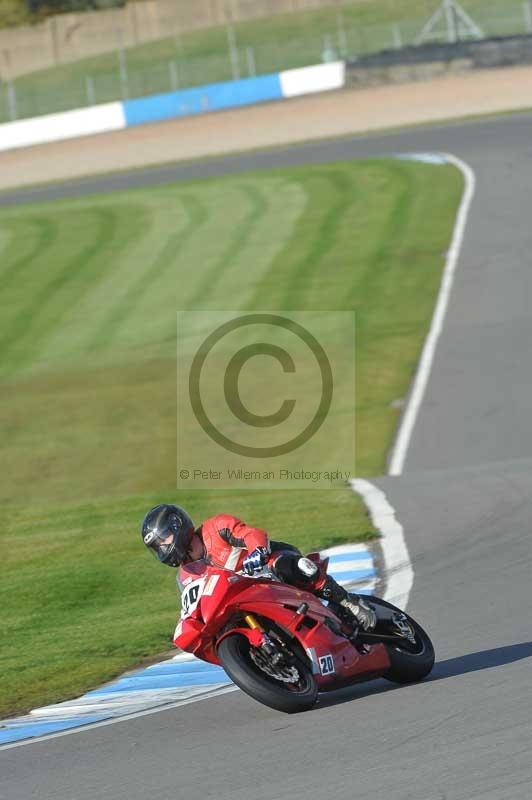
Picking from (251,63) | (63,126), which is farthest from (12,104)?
(251,63)

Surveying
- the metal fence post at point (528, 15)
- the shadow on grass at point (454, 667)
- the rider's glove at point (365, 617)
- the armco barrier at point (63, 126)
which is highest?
the rider's glove at point (365, 617)

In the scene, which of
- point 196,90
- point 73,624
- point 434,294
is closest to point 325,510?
point 73,624

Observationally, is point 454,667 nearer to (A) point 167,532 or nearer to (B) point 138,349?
(A) point 167,532

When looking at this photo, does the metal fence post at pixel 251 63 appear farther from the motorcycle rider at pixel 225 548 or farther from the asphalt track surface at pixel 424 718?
the motorcycle rider at pixel 225 548

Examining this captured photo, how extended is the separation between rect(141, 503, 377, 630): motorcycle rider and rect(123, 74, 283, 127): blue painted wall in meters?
47.5

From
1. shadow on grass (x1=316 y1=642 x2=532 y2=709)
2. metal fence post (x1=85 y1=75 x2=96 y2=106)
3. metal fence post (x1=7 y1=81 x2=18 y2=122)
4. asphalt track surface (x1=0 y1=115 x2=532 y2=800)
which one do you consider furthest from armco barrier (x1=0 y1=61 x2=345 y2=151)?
shadow on grass (x1=316 y1=642 x2=532 y2=709)

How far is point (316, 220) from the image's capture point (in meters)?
32.3

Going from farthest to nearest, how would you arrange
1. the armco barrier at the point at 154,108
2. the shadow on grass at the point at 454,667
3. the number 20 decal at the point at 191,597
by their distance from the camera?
the armco barrier at the point at 154,108 → the shadow on grass at the point at 454,667 → the number 20 decal at the point at 191,597

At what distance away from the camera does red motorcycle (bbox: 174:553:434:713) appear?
290 inches

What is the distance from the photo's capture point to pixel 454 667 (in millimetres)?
8195

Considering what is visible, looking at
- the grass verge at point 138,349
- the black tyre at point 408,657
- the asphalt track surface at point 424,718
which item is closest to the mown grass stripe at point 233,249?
the grass verge at point 138,349

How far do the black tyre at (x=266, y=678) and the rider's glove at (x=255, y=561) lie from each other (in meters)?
0.36

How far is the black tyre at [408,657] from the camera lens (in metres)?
7.89

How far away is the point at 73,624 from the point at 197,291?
1754 centimetres
